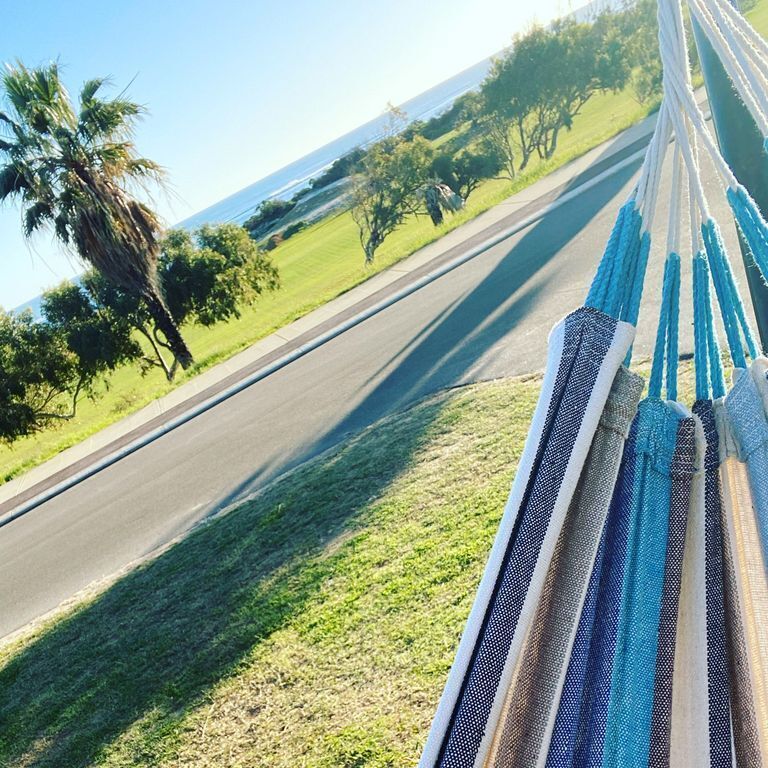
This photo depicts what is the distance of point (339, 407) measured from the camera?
7934 mm

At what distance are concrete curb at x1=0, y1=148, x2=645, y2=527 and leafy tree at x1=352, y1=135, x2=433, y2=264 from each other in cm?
1177

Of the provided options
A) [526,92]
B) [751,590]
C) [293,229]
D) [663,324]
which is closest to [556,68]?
[526,92]

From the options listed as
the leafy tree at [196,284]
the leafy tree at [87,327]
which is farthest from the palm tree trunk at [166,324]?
the leafy tree at [87,327]

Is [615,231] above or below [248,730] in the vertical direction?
above

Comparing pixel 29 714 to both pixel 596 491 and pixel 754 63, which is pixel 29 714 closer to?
pixel 596 491

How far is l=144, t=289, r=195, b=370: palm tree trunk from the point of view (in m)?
14.0

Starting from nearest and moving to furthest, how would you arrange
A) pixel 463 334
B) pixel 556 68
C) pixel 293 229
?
pixel 463 334 → pixel 556 68 → pixel 293 229

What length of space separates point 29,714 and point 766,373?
4792mm

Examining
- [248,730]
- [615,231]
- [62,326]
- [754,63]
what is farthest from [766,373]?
[62,326]

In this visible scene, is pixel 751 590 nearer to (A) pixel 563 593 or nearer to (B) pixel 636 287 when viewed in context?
(A) pixel 563 593

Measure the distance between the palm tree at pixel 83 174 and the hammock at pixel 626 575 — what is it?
1326 cm

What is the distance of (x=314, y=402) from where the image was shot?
848 cm

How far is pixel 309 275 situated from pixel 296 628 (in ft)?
105

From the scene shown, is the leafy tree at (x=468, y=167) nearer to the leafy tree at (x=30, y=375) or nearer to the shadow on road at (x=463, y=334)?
the leafy tree at (x=30, y=375)
